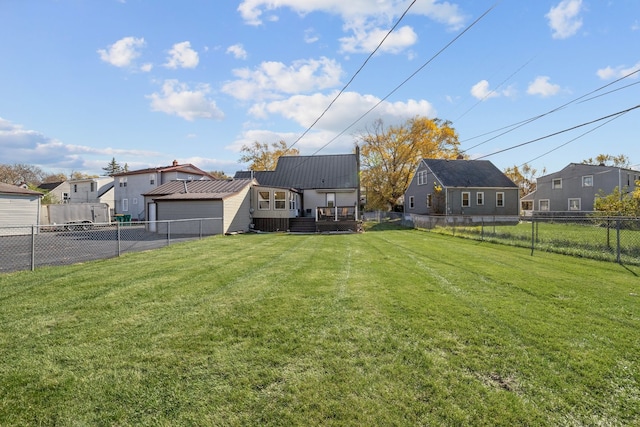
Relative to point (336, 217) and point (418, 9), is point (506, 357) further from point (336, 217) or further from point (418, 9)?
point (336, 217)

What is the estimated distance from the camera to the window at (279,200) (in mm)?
22625

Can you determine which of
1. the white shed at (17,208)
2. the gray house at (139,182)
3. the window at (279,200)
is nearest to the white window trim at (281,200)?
the window at (279,200)

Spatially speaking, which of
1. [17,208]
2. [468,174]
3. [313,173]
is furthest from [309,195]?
[17,208]

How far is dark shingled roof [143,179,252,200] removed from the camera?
1892 centimetres

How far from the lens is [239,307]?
15.7 ft

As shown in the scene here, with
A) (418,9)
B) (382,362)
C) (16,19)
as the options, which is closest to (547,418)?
(382,362)

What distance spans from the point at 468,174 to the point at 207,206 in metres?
25.5

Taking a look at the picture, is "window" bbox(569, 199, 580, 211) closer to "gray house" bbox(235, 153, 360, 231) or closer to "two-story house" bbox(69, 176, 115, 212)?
"gray house" bbox(235, 153, 360, 231)

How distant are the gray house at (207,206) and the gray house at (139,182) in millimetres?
14521

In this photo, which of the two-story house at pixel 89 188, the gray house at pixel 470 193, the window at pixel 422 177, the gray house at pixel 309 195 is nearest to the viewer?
the gray house at pixel 309 195

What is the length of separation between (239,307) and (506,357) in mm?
3465

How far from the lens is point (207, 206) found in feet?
61.3

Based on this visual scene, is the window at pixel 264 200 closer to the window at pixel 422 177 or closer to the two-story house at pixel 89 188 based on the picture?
the window at pixel 422 177

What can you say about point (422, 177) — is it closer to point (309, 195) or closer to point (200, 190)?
point (309, 195)
